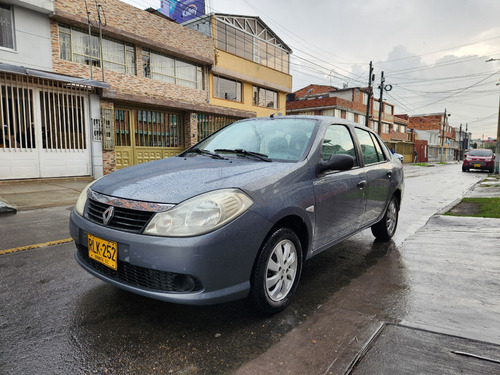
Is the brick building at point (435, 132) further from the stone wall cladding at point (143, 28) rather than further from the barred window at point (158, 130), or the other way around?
the barred window at point (158, 130)

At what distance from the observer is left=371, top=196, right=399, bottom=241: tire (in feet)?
14.8

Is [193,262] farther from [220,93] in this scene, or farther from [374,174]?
[220,93]

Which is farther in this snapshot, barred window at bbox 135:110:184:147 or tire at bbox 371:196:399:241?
barred window at bbox 135:110:184:147

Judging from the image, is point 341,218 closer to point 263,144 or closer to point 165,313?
point 263,144

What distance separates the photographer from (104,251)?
227 cm

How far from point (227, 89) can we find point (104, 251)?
1889cm

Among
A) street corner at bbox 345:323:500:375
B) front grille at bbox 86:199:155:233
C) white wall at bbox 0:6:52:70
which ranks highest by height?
white wall at bbox 0:6:52:70

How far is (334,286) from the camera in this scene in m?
3.09

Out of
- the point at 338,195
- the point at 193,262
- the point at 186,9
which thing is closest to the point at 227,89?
the point at 186,9

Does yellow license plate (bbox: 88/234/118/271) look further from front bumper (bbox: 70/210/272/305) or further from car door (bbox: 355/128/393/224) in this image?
car door (bbox: 355/128/393/224)

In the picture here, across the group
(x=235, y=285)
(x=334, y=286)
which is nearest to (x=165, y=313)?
(x=235, y=285)

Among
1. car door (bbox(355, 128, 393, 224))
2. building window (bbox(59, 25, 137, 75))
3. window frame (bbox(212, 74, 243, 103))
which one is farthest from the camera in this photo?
window frame (bbox(212, 74, 243, 103))

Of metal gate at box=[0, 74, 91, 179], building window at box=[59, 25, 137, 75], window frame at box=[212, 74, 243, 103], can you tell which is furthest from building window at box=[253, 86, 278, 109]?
metal gate at box=[0, 74, 91, 179]

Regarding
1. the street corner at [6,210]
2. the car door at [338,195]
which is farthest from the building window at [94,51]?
the car door at [338,195]
